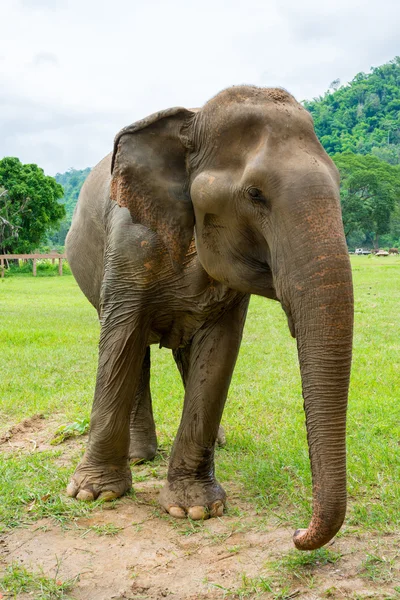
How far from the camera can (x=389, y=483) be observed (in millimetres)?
4086

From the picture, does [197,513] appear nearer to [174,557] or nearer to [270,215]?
[174,557]

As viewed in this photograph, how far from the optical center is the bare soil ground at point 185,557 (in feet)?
9.49

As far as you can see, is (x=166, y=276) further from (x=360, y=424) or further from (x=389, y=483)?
(x=360, y=424)

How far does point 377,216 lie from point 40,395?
6086 centimetres

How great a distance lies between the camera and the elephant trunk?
2.45 metres

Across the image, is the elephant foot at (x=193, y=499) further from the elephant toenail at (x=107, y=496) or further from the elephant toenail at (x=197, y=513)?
the elephant toenail at (x=107, y=496)

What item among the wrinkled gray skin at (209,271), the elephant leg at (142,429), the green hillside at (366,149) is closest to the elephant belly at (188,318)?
the wrinkled gray skin at (209,271)

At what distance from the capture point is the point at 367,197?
6475cm

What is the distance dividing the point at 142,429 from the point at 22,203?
119 ft

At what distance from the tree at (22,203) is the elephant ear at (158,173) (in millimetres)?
36293

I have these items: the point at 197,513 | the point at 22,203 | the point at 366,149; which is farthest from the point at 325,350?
the point at 366,149

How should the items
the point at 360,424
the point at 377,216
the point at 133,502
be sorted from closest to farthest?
the point at 133,502, the point at 360,424, the point at 377,216

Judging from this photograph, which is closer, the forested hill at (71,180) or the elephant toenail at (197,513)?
the elephant toenail at (197,513)

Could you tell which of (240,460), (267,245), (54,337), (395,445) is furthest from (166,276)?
(54,337)
